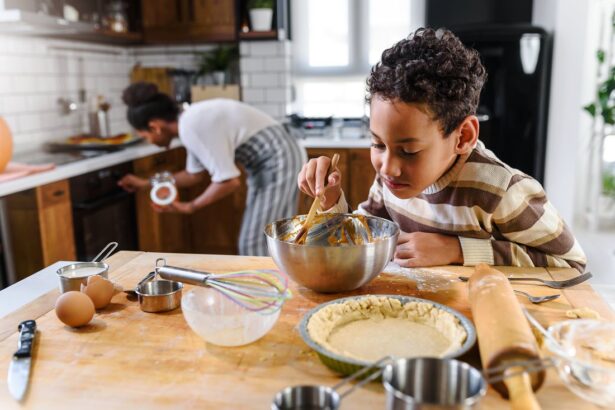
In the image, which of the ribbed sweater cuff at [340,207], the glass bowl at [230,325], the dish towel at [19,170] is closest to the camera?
the glass bowl at [230,325]

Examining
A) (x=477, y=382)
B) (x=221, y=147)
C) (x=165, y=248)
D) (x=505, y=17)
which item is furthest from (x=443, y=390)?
(x=505, y=17)

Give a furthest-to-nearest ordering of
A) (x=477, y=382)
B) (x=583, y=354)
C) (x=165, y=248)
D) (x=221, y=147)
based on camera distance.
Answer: (x=165, y=248)
(x=221, y=147)
(x=583, y=354)
(x=477, y=382)

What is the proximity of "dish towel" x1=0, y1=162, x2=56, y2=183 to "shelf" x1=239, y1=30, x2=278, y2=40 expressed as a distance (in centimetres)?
158

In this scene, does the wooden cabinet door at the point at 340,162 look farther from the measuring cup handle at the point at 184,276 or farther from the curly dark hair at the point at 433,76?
the measuring cup handle at the point at 184,276

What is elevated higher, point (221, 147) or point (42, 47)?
point (42, 47)

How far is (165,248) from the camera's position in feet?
11.3

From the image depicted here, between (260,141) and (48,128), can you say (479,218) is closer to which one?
(260,141)

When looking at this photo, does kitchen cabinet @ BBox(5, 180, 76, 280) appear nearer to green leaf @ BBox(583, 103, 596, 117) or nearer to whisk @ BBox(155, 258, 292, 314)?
whisk @ BBox(155, 258, 292, 314)

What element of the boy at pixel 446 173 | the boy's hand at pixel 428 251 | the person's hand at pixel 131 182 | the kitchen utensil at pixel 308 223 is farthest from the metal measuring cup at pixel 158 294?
the person's hand at pixel 131 182

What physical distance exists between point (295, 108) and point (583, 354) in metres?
3.48

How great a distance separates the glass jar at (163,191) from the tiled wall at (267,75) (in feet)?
4.40

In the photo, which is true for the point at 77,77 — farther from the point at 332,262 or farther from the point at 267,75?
the point at 332,262

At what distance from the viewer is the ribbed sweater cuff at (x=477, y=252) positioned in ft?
3.86

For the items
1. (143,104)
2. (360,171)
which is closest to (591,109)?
(360,171)
